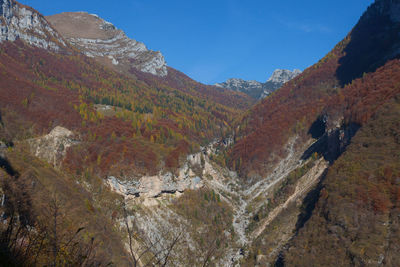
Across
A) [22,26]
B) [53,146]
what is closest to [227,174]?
[53,146]

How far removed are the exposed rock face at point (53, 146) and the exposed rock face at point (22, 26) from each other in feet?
385

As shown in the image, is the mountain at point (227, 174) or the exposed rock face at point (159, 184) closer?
the mountain at point (227, 174)

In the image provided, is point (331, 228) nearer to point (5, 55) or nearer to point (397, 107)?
point (397, 107)

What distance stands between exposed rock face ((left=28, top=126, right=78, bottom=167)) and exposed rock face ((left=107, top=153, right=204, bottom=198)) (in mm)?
18294

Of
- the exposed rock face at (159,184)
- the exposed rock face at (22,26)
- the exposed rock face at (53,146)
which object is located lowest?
the exposed rock face at (159,184)

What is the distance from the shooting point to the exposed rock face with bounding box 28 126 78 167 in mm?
70875

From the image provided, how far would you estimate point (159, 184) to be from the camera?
71500 millimetres

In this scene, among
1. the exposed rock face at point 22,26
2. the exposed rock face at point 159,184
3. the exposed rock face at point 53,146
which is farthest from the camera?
the exposed rock face at point 22,26

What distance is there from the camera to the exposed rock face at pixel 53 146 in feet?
233

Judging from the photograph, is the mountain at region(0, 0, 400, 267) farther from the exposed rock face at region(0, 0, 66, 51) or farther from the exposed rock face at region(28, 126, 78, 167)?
the exposed rock face at region(0, 0, 66, 51)

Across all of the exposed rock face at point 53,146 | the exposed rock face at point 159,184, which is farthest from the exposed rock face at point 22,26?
the exposed rock face at point 159,184

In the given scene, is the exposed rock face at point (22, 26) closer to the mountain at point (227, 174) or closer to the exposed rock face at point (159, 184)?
the mountain at point (227, 174)

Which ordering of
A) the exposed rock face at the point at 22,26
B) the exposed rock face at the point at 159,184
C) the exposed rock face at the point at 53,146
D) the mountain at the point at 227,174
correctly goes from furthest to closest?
the exposed rock face at the point at 22,26 → the exposed rock face at the point at 53,146 → the exposed rock face at the point at 159,184 → the mountain at the point at 227,174

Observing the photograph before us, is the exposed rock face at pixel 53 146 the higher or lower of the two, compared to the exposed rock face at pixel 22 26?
lower
